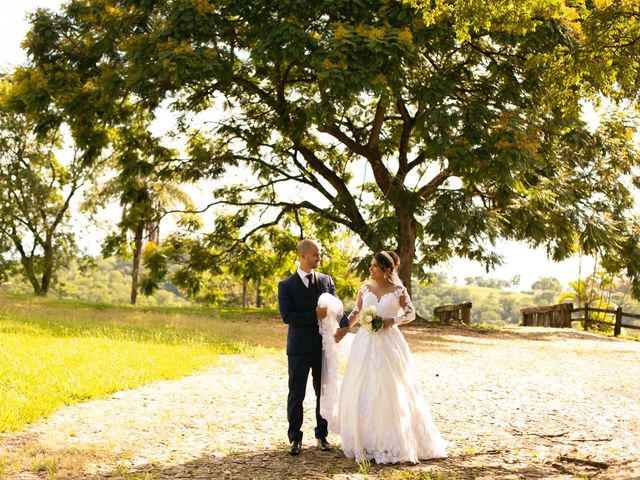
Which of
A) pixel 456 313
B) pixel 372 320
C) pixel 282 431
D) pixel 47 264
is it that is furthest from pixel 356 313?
pixel 47 264

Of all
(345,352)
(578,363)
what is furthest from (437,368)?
(345,352)

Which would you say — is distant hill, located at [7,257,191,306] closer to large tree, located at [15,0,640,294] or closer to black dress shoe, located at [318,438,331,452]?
large tree, located at [15,0,640,294]

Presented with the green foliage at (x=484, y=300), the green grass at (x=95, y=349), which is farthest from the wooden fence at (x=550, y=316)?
the green foliage at (x=484, y=300)

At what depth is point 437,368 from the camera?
1540cm

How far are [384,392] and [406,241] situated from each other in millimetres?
18147

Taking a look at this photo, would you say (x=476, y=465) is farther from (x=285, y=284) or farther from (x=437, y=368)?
(x=437, y=368)

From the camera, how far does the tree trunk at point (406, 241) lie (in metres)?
25.1

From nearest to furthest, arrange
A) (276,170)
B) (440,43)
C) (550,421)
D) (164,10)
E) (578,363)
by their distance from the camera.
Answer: (550,421) → (578,363) → (440,43) → (164,10) → (276,170)

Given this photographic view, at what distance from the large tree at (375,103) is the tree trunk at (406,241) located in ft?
0.31

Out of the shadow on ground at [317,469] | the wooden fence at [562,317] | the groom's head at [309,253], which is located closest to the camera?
the shadow on ground at [317,469]

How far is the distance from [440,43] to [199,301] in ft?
152

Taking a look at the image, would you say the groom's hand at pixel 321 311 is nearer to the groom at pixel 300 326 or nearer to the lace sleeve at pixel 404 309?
A: the groom at pixel 300 326

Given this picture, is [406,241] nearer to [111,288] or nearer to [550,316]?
[550,316]

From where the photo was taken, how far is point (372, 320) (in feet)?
24.7
